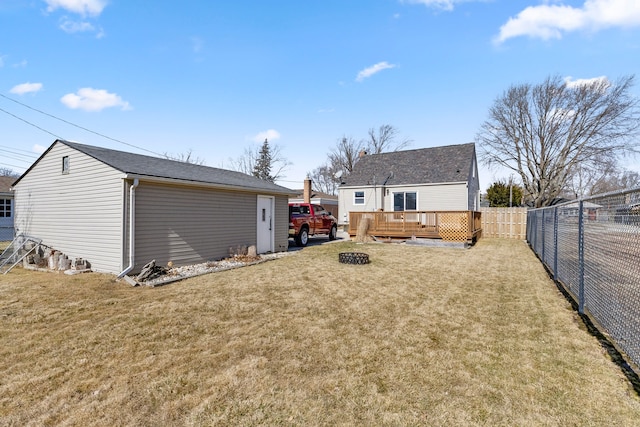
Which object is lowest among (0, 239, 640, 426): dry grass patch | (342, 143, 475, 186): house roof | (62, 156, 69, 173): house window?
(0, 239, 640, 426): dry grass patch

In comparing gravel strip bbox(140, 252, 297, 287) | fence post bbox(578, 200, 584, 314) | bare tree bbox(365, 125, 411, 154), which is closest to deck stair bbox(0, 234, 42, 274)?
gravel strip bbox(140, 252, 297, 287)

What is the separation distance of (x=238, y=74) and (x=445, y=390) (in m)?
16.1

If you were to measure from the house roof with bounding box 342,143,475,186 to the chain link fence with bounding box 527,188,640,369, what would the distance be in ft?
47.7

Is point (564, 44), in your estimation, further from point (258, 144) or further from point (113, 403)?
point (258, 144)

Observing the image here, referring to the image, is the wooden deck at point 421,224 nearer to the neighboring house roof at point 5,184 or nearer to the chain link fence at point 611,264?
the chain link fence at point 611,264

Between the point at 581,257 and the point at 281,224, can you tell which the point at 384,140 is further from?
the point at 581,257

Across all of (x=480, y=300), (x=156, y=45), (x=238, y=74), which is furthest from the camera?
(x=238, y=74)

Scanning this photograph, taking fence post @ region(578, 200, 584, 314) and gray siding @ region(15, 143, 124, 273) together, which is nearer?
fence post @ region(578, 200, 584, 314)

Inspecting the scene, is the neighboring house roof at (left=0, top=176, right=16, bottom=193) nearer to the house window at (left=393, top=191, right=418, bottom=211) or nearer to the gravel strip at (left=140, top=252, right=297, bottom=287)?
the gravel strip at (left=140, top=252, right=297, bottom=287)

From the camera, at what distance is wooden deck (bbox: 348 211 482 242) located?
46.7ft

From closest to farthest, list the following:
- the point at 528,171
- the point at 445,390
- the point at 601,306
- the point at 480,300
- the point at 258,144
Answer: the point at 445,390 → the point at 601,306 → the point at 480,300 → the point at 528,171 → the point at 258,144

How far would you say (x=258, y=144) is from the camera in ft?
146

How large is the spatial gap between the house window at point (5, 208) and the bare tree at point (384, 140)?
36.3 metres

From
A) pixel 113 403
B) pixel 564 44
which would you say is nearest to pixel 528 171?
pixel 564 44
